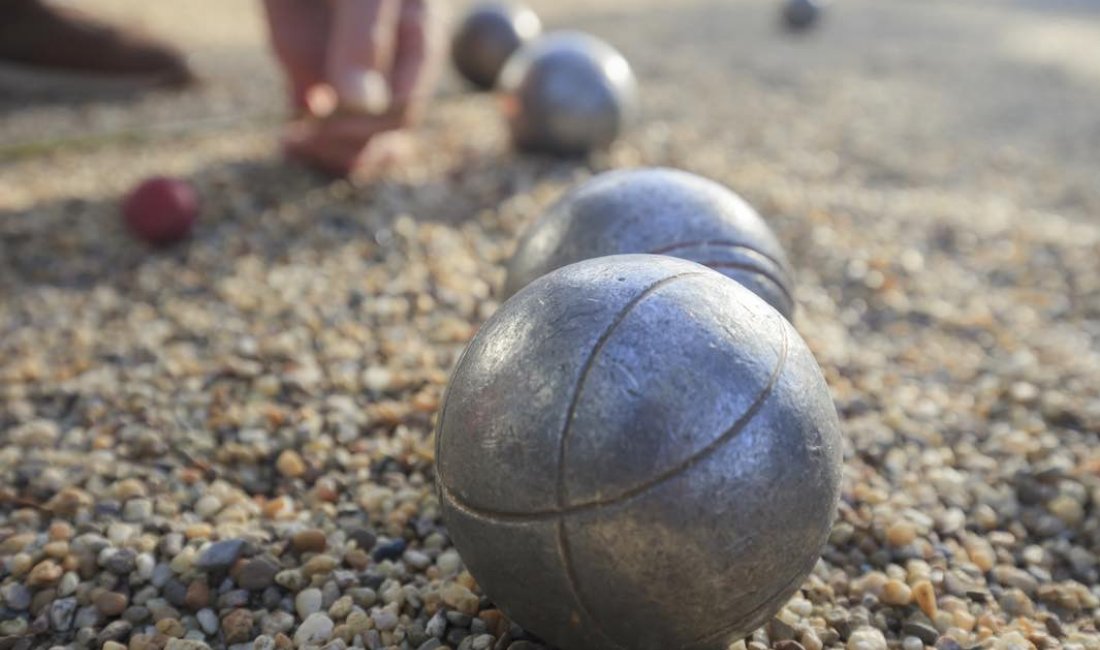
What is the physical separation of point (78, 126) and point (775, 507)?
754 centimetres

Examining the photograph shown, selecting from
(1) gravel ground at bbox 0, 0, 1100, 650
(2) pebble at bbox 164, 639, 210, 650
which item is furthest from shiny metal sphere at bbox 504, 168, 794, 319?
(2) pebble at bbox 164, 639, 210, 650

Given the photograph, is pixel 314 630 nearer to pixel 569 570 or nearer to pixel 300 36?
pixel 569 570

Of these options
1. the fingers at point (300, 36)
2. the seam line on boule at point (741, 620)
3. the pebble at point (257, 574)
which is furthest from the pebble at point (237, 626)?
the fingers at point (300, 36)

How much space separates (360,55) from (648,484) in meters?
4.66

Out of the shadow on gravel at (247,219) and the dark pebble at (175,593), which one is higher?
the dark pebble at (175,593)

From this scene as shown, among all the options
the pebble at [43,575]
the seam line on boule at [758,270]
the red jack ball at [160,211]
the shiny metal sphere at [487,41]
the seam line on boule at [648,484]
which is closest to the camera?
the seam line on boule at [648,484]

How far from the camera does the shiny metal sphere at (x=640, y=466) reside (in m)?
2.53

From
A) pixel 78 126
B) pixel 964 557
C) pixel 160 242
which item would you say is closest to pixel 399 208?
pixel 160 242

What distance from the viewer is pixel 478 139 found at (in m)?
8.08

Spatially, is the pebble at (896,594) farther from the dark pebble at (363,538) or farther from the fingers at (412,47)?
the fingers at (412,47)

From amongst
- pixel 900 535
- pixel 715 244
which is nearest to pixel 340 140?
pixel 715 244

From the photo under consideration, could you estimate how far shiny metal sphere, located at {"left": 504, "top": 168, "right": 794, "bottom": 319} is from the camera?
3.87 metres

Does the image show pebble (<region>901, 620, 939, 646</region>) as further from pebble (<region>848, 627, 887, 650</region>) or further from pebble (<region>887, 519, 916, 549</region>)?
pebble (<region>887, 519, 916, 549</region>)

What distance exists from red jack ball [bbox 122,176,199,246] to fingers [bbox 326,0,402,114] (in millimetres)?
1172
